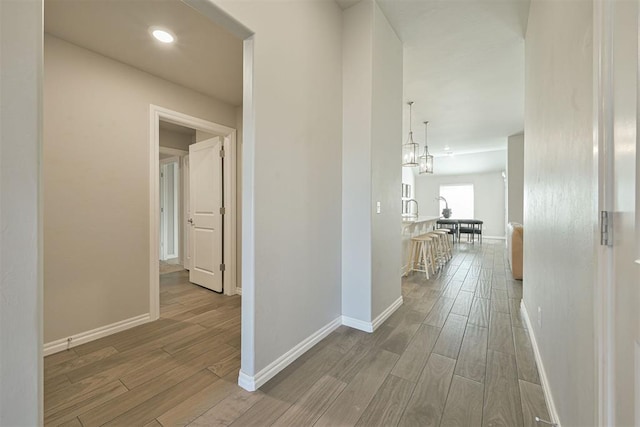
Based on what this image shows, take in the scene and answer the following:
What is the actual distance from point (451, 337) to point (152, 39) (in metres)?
3.55

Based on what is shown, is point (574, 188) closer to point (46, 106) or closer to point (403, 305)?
point (403, 305)

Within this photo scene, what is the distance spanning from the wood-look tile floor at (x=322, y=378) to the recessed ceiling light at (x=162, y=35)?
8.35 feet

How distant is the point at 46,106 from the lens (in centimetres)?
204

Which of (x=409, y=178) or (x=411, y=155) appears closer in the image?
(x=411, y=155)

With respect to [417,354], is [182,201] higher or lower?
higher

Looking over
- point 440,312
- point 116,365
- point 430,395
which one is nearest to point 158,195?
point 116,365

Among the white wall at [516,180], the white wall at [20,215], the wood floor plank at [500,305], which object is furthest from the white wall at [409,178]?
the white wall at [20,215]

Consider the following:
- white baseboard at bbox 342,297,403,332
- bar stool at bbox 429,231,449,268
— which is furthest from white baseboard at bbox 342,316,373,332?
bar stool at bbox 429,231,449,268

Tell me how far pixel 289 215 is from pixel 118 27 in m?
1.97

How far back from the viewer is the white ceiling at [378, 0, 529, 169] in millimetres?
2422

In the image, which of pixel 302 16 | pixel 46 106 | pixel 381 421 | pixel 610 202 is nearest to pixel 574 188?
pixel 610 202

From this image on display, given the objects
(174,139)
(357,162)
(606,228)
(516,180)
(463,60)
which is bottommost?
(606,228)

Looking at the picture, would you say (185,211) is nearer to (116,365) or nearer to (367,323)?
(116,365)

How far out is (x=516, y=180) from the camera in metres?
6.14
